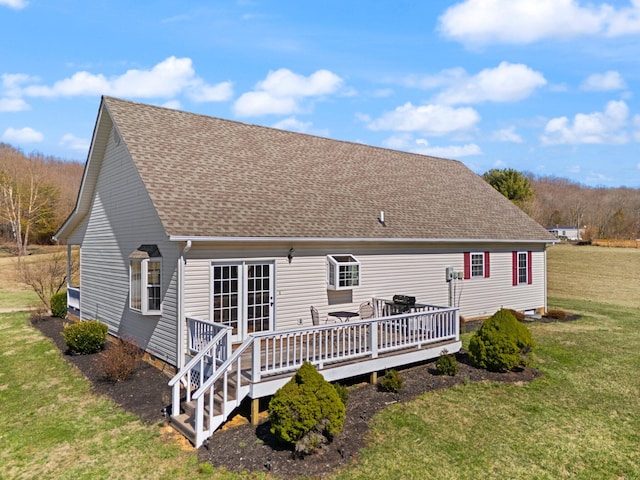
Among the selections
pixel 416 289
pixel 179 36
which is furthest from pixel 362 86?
pixel 416 289

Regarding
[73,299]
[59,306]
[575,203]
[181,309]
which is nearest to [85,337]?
[181,309]

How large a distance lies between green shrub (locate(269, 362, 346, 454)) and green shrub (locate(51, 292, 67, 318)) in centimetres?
1498

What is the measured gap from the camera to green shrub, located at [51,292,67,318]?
17.6m

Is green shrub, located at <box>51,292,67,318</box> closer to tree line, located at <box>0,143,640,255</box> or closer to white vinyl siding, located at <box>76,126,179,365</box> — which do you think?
white vinyl siding, located at <box>76,126,179,365</box>

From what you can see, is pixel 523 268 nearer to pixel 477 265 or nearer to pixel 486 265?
pixel 486 265

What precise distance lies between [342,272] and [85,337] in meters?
7.28

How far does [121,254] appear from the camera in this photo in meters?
12.3

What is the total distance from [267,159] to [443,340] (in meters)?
7.68

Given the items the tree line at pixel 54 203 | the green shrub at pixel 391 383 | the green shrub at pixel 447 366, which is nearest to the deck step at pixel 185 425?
the green shrub at pixel 391 383

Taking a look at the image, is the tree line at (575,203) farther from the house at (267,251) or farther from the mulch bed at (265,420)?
the mulch bed at (265,420)

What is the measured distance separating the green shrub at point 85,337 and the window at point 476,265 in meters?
12.1

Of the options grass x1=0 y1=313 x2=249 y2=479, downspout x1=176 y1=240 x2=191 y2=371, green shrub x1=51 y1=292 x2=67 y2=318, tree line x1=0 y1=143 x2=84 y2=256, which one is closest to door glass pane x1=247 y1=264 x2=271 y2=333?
downspout x1=176 y1=240 x2=191 y2=371

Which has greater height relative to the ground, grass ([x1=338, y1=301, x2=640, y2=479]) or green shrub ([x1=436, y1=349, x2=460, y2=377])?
green shrub ([x1=436, y1=349, x2=460, y2=377])

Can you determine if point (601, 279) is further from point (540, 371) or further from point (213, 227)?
point (213, 227)
